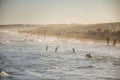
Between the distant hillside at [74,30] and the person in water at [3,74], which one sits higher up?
the distant hillside at [74,30]

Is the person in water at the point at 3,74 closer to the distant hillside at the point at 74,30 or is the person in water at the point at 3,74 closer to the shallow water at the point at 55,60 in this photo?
the shallow water at the point at 55,60

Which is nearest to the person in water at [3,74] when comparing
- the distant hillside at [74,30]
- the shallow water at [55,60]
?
the shallow water at [55,60]

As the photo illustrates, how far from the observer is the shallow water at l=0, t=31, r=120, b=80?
6.46 metres

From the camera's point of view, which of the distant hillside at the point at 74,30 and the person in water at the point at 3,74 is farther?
the distant hillside at the point at 74,30

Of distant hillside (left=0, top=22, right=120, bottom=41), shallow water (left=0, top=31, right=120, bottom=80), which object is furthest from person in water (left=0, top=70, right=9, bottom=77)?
distant hillside (left=0, top=22, right=120, bottom=41)

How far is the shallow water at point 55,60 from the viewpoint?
21.2 ft

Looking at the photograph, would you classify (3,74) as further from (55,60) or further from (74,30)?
(74,30)

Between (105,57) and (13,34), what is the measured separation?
2.55 metres

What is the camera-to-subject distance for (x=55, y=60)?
7.11 m

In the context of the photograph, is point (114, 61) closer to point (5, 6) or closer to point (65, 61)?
point (65, 61)

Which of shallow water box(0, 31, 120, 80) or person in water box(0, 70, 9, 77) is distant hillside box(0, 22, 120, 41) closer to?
shallow water box(0, 31, 120, 80)

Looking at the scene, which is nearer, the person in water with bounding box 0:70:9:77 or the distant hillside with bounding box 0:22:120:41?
the person in water with bounding box 0:70:9:77

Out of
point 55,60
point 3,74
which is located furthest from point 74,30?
point 3,74

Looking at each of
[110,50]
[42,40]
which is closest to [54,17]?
[42,40]
